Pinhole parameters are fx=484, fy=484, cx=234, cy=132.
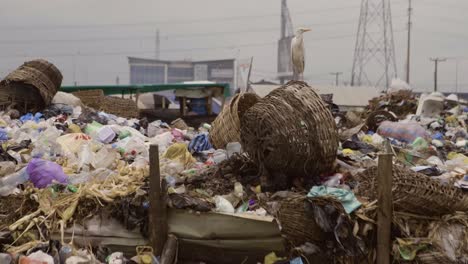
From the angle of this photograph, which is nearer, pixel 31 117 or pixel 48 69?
pixel 31 117

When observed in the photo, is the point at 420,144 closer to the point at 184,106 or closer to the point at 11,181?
the point at 11,181

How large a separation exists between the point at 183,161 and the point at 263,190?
47.7 inches

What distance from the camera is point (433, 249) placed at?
3127 millimetres

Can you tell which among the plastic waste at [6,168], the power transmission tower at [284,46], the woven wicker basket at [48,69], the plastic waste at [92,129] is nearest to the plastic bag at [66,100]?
the woven wicker basket at [48,69]

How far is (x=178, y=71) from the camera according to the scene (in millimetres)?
37094

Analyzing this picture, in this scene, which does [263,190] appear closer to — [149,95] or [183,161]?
[183,161]

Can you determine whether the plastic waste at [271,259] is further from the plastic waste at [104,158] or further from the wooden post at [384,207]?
the plastic waste at [104,158]

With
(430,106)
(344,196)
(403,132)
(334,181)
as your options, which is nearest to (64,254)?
(344,196)

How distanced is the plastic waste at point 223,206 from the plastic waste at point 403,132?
434 centimetres

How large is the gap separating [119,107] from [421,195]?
6.65m

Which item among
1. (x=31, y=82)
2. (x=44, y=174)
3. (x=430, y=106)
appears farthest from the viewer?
(x=430, y=106)

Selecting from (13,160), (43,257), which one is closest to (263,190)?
(43,257)

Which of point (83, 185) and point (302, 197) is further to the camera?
point (83, 185)

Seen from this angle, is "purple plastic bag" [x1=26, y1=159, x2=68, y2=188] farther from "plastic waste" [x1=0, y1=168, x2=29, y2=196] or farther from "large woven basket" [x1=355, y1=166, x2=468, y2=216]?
"large woven basket" [x1=355, y1=166, x2=468, y2=216]
